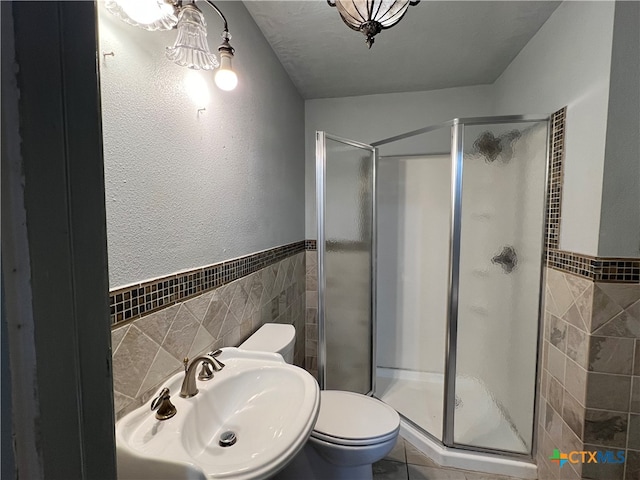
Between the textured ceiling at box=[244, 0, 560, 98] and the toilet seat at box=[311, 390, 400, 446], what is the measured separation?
6.45 feet

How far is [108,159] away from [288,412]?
0.87m

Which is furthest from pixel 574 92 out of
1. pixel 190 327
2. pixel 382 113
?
pixel 190 327

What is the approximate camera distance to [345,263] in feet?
6.40

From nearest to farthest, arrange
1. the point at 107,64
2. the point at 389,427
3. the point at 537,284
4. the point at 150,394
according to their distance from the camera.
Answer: the point at 107,64 → the point at 150,394 → the point at 389,427 → the point at 537,284

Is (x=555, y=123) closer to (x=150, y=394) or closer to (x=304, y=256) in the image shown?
(x=304, y=256)

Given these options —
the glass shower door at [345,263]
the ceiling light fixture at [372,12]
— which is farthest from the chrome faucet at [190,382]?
the ceiling light fixture at [372,12]

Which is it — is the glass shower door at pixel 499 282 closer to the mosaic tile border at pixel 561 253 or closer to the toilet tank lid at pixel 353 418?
the mosaic tile border at pixel 561 253

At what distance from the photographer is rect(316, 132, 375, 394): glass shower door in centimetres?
170

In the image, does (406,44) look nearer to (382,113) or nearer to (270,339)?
(382,113)

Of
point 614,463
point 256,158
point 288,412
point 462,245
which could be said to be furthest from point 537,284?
point 256,158

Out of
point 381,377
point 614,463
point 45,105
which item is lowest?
point 381,377

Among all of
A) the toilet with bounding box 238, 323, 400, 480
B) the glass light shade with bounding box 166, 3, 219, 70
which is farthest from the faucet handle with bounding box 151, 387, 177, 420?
the glass light shade with bounding box 166, 3, 219, 70

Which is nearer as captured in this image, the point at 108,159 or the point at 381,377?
the point at 108,159

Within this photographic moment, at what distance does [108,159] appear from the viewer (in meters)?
0.72
